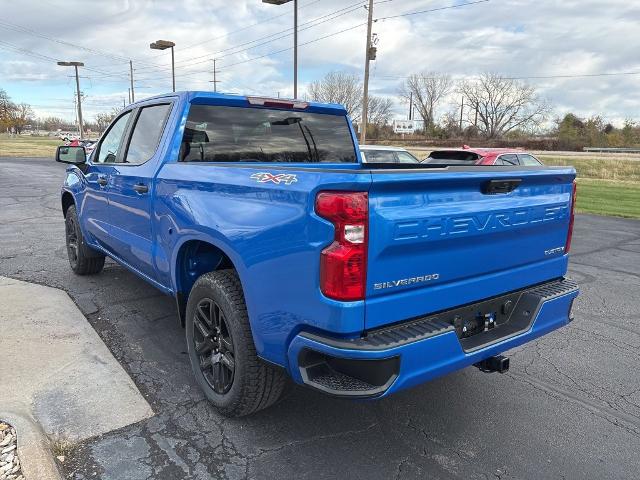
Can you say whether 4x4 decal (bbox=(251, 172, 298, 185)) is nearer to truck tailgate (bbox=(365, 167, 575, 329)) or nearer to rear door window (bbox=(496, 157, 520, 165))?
truck tailgate (bbox=(365, 167, 575, 329))

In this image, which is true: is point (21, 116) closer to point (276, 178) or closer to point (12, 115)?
point (12, 115)

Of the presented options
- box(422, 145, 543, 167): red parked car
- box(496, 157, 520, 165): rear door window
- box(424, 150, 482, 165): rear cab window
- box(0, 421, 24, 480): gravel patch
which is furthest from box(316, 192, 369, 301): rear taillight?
box(496, 157, 520, 165): rear door window

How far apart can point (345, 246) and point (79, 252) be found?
4.72 m

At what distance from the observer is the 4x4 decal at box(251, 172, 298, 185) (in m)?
2.40

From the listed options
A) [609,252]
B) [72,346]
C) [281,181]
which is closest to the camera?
[281,181]

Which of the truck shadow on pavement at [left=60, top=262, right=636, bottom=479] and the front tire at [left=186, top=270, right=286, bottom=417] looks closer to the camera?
the truck shadow on pavement at [left=60, top=262, right=636, bottom=479]

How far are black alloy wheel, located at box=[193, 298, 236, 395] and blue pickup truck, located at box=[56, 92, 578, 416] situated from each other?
0.04 ft

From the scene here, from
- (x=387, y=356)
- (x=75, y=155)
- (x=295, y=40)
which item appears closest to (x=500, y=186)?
(x=387, y=356)

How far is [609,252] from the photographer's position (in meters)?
8.42

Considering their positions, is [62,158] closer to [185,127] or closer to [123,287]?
[123,287]

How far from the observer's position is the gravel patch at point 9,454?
2436mm

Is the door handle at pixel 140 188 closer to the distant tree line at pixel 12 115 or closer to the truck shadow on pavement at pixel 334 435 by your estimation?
the truck shadow on pavement at pixel 334 435

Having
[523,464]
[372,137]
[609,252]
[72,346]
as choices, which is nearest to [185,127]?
[72,346]

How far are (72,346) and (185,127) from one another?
1968 mm
